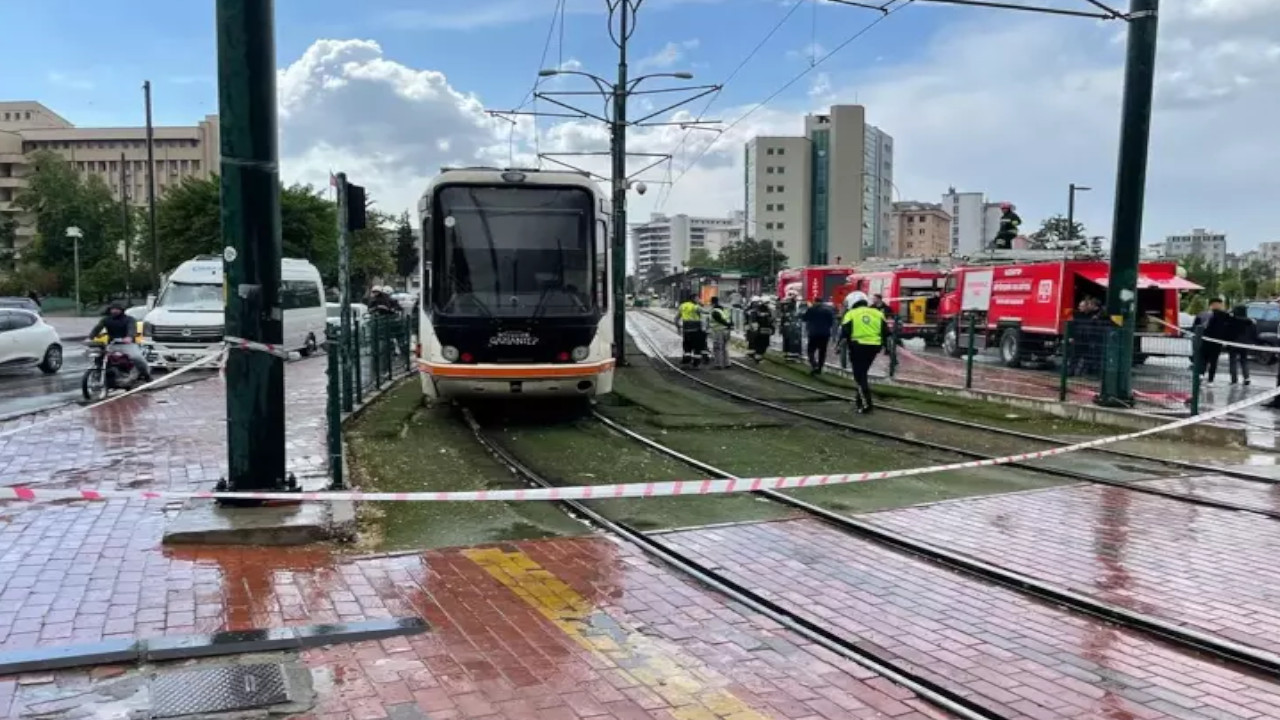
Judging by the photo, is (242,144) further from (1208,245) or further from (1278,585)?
(1208,245)

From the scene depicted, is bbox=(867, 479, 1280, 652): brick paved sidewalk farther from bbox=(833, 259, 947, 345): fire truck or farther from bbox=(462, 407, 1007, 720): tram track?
bbox=(833, 259, 947, 345): fire truck

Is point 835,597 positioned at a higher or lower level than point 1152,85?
lower

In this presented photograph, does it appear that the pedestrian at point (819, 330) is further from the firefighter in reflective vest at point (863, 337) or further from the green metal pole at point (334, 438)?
the green metal pole at point (334, 438)

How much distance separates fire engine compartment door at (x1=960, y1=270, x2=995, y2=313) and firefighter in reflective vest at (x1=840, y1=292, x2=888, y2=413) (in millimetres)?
13382

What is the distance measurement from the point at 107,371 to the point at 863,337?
38.8ft

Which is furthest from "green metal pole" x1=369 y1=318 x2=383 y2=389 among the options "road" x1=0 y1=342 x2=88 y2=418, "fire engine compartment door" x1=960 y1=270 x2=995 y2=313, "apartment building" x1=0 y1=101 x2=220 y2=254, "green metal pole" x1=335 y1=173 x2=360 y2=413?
"apartment building" x1=0 y1=101 x2=220 y2=254

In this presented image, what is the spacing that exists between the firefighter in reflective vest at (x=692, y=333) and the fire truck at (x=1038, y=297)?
6.39 m

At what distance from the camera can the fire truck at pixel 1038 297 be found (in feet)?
75.0

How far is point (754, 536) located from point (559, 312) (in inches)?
221

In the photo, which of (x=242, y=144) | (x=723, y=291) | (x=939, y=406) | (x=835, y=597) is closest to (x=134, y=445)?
(x=242, y=144)

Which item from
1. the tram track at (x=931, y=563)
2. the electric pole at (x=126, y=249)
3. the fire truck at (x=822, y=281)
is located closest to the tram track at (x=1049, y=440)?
the tram track at (x=931, y=563)

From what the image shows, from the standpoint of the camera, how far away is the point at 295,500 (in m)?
7.16

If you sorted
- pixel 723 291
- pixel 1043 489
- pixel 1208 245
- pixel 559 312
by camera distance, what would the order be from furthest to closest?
pixel 1208 245 → pixel 723 291 → pixel 559 312 → pixel 1043 489

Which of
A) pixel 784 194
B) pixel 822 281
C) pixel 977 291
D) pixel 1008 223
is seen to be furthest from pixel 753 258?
pixel 1008 223
